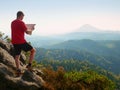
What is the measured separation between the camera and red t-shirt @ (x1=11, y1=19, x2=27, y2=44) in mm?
14242

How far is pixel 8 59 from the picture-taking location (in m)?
16.4

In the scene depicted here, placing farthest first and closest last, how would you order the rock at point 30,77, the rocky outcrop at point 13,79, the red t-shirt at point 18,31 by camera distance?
the rock at point 30,77
the red t-shirt at point 18,31
the rocky outcrop at point 13,79

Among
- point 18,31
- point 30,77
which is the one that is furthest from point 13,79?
point 18,31

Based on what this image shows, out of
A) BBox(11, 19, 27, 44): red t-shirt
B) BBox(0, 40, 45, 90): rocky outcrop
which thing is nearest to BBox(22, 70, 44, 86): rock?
BBox(0, 40, 45, 90): rocky outcrop

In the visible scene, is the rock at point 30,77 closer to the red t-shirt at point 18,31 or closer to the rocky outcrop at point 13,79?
the rocky outcrop at point 13,79

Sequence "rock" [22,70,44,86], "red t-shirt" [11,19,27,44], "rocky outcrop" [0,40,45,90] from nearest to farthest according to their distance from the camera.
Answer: "rocky outcrop" [0,40,45,90] → "red t-shirt" [11,19,27,44] → "rock" [22,70,44,86]

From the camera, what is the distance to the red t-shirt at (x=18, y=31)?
14.2 meters

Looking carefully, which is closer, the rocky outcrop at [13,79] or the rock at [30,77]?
the rocky outcrop at [13,79]

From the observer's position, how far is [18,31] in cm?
1434

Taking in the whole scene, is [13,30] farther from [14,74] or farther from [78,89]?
[78,89]

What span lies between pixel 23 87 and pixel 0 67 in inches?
74.0

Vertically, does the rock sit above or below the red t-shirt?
below

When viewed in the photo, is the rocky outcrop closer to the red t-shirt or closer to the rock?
the rock

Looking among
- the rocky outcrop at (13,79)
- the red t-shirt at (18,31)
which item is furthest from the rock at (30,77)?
the red t-shirt at (18,31)
